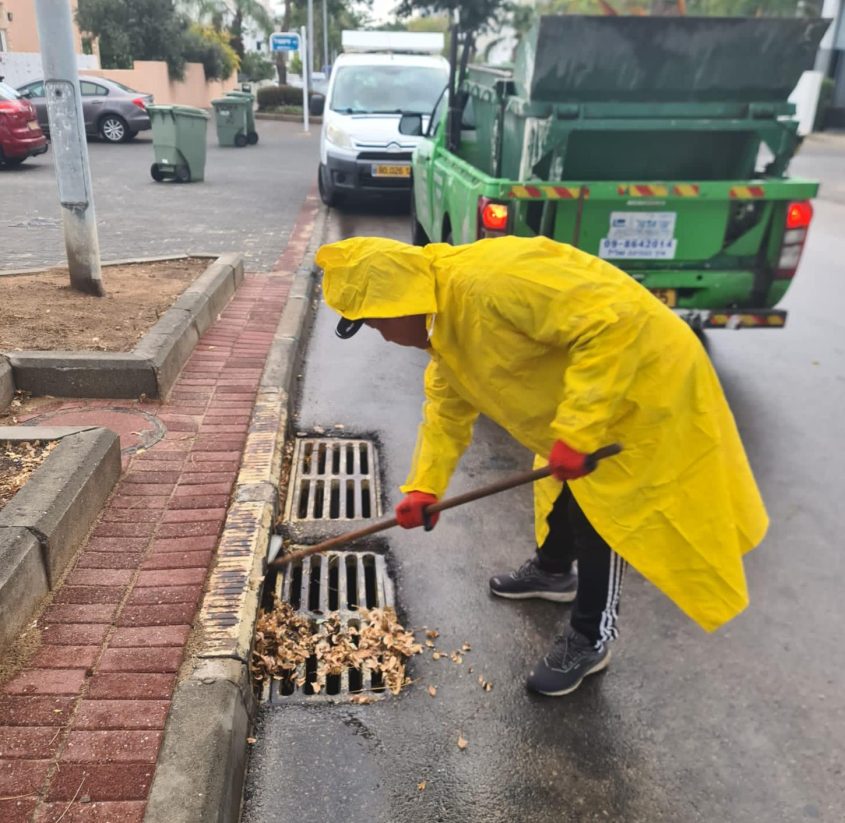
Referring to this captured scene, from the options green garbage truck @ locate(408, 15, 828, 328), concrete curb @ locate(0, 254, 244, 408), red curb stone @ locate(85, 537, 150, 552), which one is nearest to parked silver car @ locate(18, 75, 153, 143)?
green garbage truck @ locate(408, 15, 828, 328)

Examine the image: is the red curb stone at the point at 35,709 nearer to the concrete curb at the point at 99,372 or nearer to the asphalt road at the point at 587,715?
the asphalt road at the point at 587,715

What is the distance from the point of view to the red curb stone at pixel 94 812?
2104 millimetres

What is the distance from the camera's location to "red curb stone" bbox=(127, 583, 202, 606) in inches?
116

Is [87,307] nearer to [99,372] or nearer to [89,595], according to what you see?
[99,372]

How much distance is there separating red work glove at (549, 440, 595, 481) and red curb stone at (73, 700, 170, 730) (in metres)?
1.36

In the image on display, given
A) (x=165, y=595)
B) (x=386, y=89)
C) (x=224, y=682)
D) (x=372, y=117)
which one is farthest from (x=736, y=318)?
(x=386, y=89)

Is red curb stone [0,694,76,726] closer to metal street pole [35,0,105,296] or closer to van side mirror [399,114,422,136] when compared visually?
metal street pole [35,0,105,296]

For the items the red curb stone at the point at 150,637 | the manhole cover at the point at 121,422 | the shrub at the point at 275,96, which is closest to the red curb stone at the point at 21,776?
the red curb stone at the point at 150,637

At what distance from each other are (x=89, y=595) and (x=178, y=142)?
38.7ft

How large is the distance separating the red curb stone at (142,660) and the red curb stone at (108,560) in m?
0.50

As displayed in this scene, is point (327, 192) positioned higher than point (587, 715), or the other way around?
point (587, 715)

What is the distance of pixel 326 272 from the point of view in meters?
2.28

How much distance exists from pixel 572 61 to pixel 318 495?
312 cm

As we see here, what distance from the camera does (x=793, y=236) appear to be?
5379 mm
